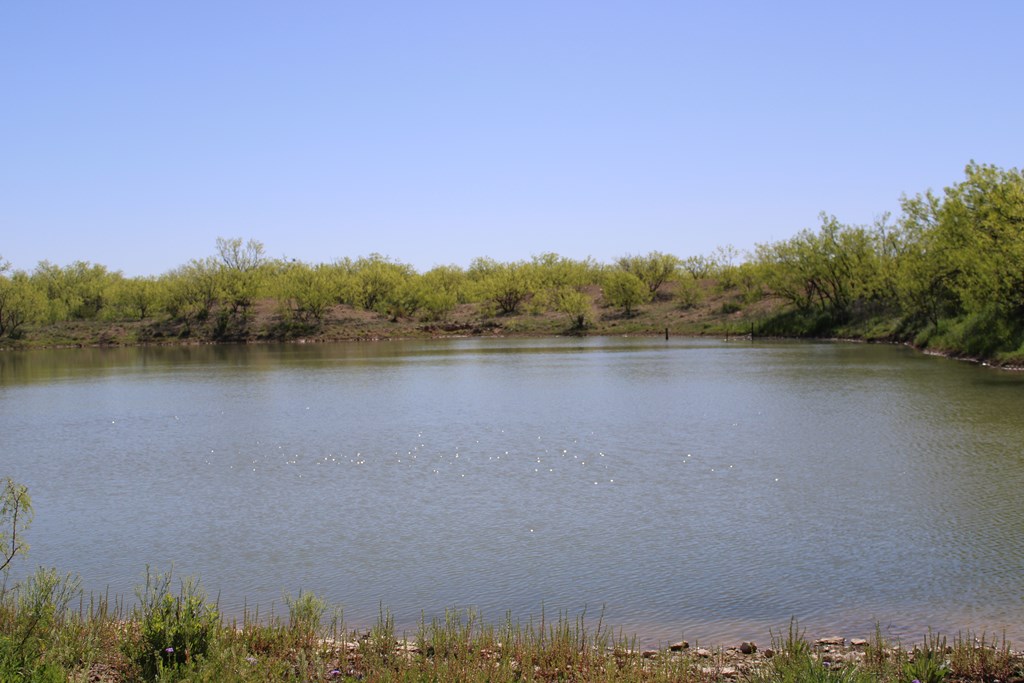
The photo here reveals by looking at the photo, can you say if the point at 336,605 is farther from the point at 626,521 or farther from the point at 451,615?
the point at 626,521

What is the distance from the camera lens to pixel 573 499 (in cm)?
2012

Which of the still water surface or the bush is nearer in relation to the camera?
the bush

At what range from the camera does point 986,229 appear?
50344 mm

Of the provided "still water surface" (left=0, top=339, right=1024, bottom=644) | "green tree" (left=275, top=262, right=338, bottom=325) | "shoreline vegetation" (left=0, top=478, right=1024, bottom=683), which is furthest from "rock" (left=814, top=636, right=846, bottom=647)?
"green tree" (left=275, top=262, right=338, bottom=325)

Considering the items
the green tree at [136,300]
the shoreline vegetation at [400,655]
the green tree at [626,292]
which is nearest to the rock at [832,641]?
the shoreline vegetation at [400,655]

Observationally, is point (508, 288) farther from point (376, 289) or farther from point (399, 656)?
point (399, 656)

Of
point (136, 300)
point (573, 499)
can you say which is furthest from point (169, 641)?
point (136, 300)

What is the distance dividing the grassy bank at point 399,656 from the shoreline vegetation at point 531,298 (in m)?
51.9

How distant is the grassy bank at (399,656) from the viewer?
8703mm

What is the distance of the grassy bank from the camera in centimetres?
870

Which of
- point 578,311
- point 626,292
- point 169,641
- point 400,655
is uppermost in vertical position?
point 626,292

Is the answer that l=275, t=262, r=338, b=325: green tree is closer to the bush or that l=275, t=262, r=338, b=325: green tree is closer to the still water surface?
the still water surface

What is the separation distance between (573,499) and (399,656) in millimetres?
10655

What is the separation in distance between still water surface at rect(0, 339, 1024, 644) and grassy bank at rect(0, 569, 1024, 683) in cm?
170
